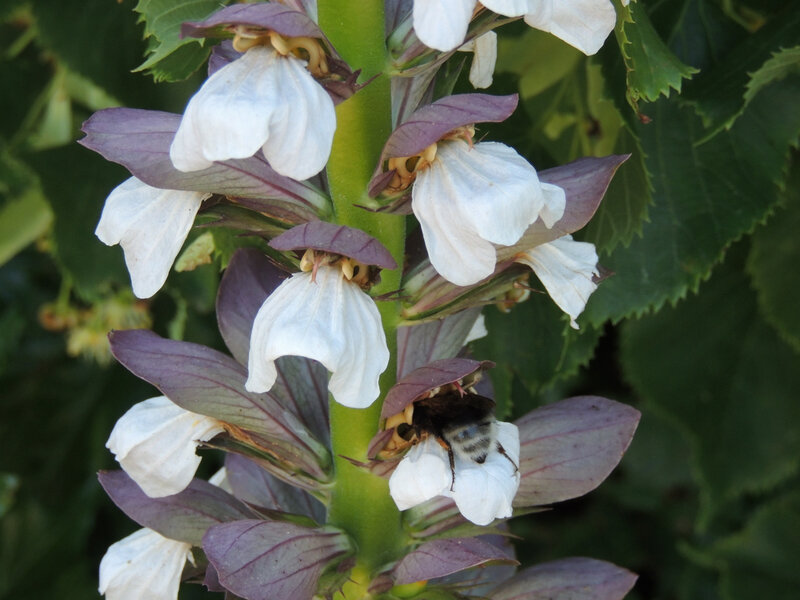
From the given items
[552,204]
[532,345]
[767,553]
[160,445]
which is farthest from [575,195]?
[767,553]

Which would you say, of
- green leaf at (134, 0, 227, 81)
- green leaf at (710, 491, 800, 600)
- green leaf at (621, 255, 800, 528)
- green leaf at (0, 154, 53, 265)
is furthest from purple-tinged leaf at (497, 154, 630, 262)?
green leaf at (710, 491, 800, 600)

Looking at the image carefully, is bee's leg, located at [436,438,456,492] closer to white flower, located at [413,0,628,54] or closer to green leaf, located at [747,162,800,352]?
white flower, located at [413,0,628,54]

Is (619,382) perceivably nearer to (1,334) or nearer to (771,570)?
(771,570)

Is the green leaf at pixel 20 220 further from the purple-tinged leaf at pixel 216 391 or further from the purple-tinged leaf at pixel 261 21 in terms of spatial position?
the purple-tinged leaf at pixel 261 21

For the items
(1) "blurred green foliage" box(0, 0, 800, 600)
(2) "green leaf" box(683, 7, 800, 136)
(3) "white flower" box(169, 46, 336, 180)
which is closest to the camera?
(3) "white flower" box(169, 46, 336, 180)

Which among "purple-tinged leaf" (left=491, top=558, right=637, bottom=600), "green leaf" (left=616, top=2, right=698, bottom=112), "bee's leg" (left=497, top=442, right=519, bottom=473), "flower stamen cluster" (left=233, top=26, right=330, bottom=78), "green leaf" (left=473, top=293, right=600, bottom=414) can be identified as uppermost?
"flower stamen cluster" (left=233, top=26, right=330, bottom=78)

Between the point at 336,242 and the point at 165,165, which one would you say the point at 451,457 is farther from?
the point at 165,165
